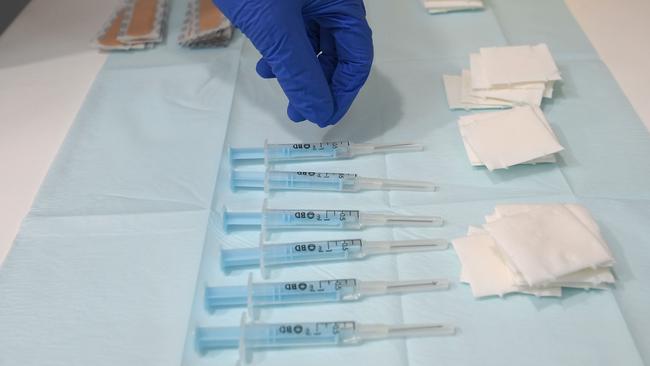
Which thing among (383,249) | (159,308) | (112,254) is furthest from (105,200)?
(383,249)

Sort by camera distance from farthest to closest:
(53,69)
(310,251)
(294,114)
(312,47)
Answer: (53,69)
(294,114)
(312,47)
(310,251)

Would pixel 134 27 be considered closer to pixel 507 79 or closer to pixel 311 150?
pixel 311 150

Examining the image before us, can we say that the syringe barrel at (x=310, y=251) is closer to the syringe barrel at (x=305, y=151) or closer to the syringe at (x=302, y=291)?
the syringe at (x=302, y=291)

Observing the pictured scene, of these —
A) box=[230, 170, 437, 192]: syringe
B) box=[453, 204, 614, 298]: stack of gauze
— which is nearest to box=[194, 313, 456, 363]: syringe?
box=[453, 204, 614, 298]: stack of gauze

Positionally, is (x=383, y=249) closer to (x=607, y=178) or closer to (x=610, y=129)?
(x=607, y=178)

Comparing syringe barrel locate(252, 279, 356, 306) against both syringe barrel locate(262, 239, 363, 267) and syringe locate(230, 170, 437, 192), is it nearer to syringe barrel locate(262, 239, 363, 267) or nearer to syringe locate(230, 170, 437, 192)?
syringe barrel locate(262, 239, 363, 267)

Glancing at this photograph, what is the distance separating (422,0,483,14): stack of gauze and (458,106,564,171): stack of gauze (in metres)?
0.55

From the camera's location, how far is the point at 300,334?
91cm

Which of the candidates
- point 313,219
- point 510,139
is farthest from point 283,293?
point 510,139

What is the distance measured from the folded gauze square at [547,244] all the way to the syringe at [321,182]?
22cm

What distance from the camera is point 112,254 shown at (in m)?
1.07

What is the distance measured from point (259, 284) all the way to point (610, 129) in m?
0.90

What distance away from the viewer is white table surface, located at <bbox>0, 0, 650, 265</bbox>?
4.13 feet

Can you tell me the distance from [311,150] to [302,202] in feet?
0.47
